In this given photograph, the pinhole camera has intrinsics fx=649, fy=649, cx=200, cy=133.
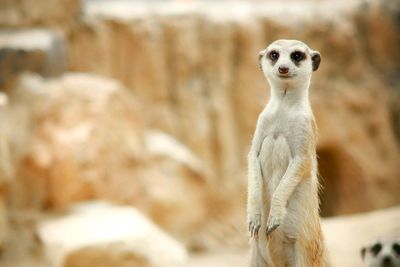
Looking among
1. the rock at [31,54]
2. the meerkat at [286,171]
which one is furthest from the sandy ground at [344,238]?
the meerkat at [286,171]

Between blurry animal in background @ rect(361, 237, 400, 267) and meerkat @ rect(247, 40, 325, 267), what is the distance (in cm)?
74

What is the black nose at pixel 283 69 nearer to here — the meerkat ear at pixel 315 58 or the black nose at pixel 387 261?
the meerkat ear at pixel 315 58

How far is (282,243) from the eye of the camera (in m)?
2.82

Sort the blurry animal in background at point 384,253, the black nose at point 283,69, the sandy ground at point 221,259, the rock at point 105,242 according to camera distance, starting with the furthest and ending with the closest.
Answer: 1. the sandy ground at point 221,259
2. the rock at point 105,242
3. the blurry animal in background at point 384,253
4. the black nose at point 283,69

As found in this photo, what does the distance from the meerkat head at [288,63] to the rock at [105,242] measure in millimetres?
2342

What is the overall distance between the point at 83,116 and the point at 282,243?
3.24 m

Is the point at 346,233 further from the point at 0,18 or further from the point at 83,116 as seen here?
the point at 0,18

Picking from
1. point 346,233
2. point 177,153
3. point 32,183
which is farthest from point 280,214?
point 177,153

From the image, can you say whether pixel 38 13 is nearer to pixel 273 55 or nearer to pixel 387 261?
pixel 273 55

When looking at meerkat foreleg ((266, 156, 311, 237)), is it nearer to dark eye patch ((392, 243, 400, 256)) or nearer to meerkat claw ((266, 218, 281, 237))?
meerkat claw ((266, 218, 281, 237))

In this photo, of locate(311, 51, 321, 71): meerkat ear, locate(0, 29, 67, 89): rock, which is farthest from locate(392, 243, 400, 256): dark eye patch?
locate(0, 29, 67, 89): rock

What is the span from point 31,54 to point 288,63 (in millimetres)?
3693

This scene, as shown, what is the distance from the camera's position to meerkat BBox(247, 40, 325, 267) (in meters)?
2.77

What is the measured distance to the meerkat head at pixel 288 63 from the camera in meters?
2.74
